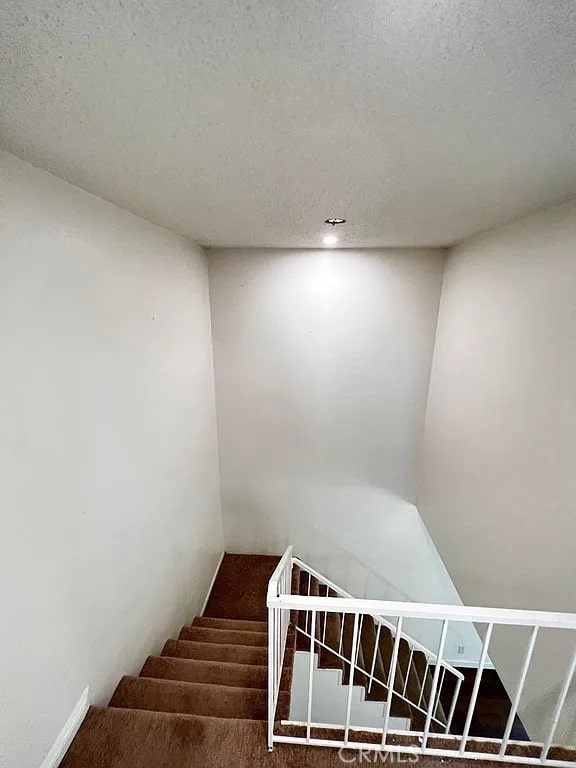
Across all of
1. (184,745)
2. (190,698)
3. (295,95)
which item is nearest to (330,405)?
(190,698)

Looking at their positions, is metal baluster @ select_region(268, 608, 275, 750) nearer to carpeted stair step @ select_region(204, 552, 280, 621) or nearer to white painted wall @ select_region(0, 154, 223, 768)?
white painted wall @ select_region(0, 154, 223, 768)

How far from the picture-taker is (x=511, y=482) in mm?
2107

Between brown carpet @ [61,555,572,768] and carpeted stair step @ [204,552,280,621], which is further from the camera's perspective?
carpeted stair step @ [204,552,280,621]

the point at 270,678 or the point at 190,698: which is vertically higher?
the point at 270,678

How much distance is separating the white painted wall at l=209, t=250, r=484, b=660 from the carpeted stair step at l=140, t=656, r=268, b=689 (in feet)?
6.23

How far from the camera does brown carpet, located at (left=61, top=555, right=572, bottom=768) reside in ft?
5.19

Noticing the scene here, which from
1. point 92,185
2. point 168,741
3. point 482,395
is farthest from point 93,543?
point 482,395

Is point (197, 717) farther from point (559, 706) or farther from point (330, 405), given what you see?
point (330, 405)

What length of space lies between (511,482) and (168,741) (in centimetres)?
200

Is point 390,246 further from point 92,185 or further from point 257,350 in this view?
point 92,185

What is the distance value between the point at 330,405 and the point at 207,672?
2303mm

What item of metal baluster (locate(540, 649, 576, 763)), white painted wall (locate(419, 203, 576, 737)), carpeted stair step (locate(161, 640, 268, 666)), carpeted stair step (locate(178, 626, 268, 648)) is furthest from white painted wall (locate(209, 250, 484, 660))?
metal baluster (locate(540, 649, 576, 763))

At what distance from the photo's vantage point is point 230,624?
331 centimetres

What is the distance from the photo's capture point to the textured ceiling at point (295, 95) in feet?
2.29
